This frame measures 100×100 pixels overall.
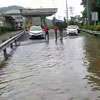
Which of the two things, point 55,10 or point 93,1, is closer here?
point 93,1

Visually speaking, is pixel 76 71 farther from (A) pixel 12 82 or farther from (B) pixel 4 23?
(B) pixel 4 23

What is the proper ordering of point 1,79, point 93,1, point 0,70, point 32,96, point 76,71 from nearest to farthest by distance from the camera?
point 32,96 → point 1,79 → point 76,71 → point 0,70 → point 93,1

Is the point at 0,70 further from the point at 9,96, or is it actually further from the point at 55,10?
the point at 55,10

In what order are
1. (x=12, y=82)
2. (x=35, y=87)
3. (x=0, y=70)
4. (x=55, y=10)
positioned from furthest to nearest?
(x=55, y=10)
(x=0, y=70)
(x=12, y=82)
(x=35, y=87)

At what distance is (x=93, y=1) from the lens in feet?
252

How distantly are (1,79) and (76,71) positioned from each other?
107 inches

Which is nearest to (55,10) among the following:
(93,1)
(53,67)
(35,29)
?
(93,1)

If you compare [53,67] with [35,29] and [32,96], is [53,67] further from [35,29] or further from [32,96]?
[35,29]

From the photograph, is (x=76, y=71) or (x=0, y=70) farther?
(x=0, y=70)

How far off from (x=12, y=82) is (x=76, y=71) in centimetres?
276

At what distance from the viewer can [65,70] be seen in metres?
13.8

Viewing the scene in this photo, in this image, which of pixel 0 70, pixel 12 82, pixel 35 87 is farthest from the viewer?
pixel 0 70

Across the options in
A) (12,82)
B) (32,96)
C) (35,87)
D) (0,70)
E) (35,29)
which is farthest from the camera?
(35,29)

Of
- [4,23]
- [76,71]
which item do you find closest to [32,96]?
[76,71]
